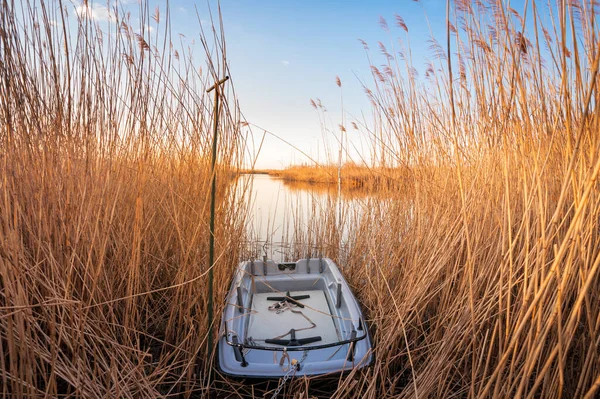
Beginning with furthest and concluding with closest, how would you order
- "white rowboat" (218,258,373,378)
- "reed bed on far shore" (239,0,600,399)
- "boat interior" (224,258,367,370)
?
"boat interior" (224,258,367,370), "white rowboat" (218,258,373,378), "reed bed on far shore" (239,0,600,399)

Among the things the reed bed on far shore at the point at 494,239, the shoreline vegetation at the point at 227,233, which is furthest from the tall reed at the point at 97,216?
the reed bed on far shore at the point at 494,239

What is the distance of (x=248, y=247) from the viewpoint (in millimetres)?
3258

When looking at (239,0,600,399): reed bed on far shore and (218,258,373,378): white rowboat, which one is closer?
(239,0,600,399): reed bed on far shore

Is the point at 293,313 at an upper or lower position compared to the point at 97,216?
lower

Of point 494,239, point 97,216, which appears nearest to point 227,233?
point 97,216

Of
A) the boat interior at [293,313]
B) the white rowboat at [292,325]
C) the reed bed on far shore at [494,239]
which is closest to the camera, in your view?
the reed bed on far shore at [494,239]

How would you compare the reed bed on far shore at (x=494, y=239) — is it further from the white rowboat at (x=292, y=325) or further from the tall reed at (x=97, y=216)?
the tall reed at (x=97, y=216)

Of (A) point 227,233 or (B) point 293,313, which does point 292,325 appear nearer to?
(B) point 293,313

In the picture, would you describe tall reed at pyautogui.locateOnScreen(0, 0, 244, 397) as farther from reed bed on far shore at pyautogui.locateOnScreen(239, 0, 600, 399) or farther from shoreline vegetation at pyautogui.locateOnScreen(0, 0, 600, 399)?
reed bed on far shore at pyautogui.locateOnScreen(239, 0, 600, 399)

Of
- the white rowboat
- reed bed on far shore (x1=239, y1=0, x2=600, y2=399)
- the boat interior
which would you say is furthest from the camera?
the boat interior

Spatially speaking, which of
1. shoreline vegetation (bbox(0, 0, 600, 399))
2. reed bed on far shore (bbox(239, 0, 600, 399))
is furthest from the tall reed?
reed bed on far shore (bbox(239, 0, 600, 399))

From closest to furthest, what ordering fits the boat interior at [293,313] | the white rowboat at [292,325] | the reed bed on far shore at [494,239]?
1. the reed bed on far shore at [494,239]
2. the white rowboat at [292,325]
3. the boat interior at [293,313]

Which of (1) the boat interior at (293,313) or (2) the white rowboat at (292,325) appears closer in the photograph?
(2) the white rowboat at (292,325)

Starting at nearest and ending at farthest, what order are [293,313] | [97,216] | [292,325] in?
[97,216], [292,325], [293,313]
